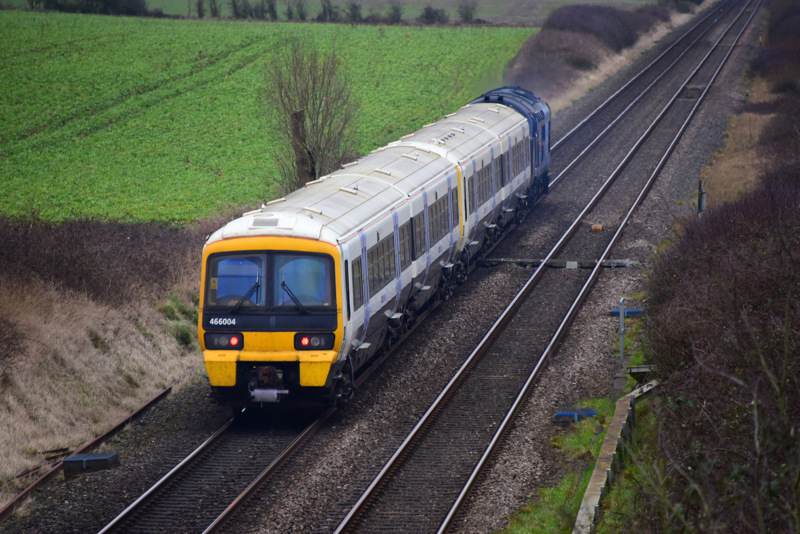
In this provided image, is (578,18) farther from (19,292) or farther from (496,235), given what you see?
(19,292)

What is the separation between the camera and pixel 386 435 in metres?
13.8

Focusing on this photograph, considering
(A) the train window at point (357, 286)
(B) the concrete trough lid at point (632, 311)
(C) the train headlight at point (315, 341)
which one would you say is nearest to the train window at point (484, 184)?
(B) the concrete trough lid at point (632, 311)

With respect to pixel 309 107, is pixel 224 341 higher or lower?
lower

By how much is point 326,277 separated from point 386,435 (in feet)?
7.97

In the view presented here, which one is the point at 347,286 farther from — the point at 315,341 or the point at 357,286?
the point at 315,341

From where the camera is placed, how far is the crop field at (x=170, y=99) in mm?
32562

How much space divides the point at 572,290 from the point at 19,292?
1126 cm

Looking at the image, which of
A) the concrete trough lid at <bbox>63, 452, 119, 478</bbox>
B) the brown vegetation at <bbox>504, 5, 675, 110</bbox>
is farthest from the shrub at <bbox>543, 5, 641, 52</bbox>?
the concrete trough lid at <bbox>63, 452, 119, 478</bbox>

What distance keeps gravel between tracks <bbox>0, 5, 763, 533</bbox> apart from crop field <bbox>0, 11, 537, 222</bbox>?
474 inches

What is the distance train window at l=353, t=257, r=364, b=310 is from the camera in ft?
47.0

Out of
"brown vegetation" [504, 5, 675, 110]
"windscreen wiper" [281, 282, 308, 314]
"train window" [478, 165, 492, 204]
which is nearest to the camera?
"windscreen wiper" [281, 282, 308, 314]

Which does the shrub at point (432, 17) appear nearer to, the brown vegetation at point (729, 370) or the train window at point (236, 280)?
the brown vegetation at point (729, 370)

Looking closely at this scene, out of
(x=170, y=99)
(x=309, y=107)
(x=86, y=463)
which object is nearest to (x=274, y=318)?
(x=86, y=463)

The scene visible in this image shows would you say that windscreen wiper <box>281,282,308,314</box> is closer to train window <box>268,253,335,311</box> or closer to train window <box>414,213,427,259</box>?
train window <box>268,253,335,311</box>
